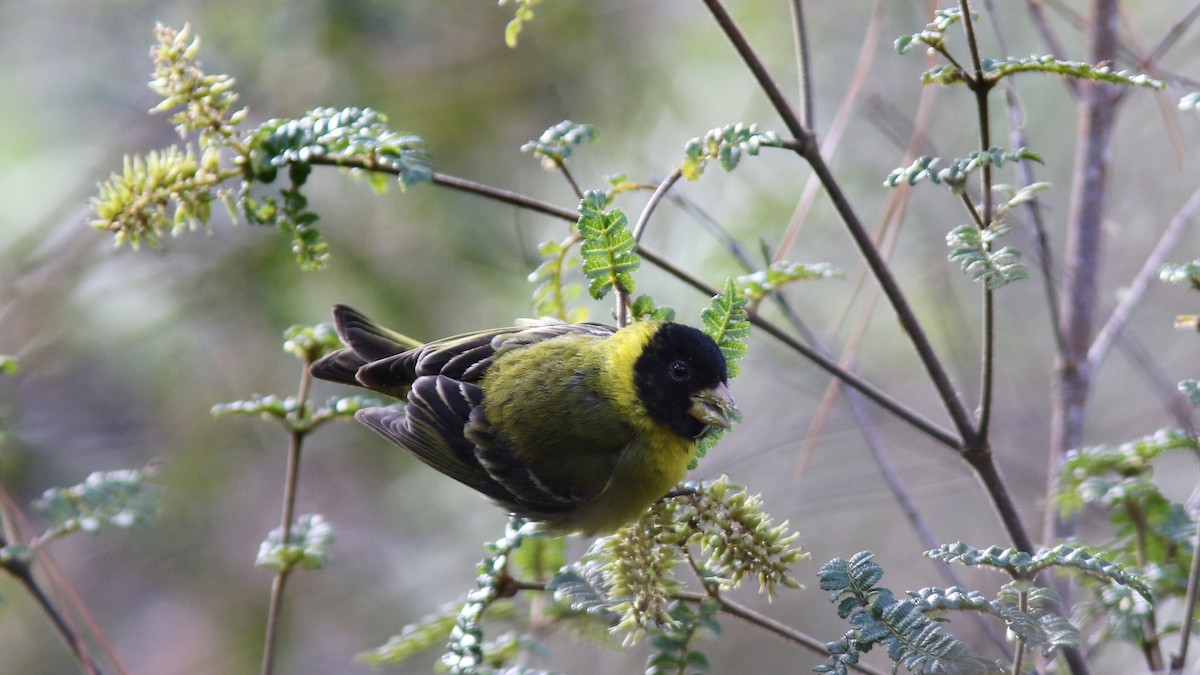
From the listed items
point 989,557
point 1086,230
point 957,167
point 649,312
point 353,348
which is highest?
point 1086,230

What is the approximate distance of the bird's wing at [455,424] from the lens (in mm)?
2662

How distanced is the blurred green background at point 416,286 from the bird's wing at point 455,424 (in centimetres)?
209

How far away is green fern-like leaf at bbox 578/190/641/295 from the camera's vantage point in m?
1.86

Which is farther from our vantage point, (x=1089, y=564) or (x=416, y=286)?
(x=416, y=286)

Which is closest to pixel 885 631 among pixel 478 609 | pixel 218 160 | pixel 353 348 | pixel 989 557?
pixel 989 557

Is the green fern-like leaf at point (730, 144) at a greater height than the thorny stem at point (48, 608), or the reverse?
the green fern-like leaf at point (730, 144)

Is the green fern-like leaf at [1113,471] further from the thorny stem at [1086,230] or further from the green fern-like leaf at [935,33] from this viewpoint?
the green fern-like leaf at [935,33]

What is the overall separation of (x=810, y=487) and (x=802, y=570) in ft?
2.31

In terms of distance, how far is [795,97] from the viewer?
6059 mm

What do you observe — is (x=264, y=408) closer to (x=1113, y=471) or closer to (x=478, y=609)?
(x=478, y=609)

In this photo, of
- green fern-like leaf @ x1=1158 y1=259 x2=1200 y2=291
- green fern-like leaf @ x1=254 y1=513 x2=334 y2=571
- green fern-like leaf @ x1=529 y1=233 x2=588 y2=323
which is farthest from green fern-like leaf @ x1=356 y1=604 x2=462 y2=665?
green fern-like leaf @ x1=1158 y1=259 x2=1200 y2=291

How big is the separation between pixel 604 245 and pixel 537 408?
0.87 metres

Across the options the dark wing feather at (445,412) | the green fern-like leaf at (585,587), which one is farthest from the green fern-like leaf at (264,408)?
the green fern-like leaf at (585,587)

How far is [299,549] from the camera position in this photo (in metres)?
2.05
